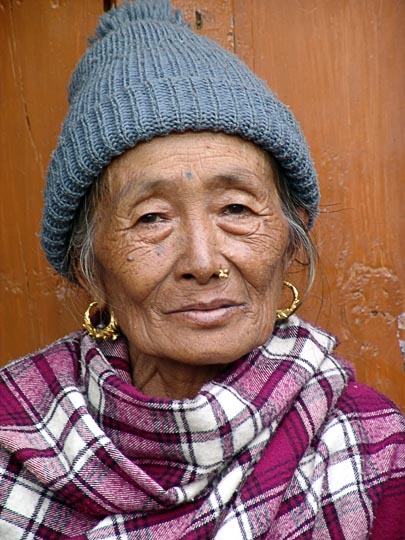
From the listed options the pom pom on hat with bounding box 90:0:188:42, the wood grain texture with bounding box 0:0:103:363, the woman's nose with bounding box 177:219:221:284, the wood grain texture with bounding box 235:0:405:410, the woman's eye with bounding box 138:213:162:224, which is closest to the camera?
the woman's nose with bounding box 177:219:221:284

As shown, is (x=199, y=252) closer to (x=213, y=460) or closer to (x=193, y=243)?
(x=193, y=243)

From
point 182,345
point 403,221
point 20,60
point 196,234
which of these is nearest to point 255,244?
point 196,234

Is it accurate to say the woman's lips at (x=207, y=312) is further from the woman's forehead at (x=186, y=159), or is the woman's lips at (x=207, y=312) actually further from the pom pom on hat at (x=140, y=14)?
the pom pom on hat at (x=140, y=14)

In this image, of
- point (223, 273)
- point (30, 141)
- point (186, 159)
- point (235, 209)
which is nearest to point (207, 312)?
point (223, 273)

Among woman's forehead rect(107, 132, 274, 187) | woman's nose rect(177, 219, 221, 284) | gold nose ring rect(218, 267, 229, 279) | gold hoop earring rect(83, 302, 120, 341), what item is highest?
woman's forehead rect(107, 132, 274, 187)

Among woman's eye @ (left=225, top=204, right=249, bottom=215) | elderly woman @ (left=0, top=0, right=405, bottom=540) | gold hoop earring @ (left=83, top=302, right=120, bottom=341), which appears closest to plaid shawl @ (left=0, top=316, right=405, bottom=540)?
elderly woman @ (left=0, top=0, right=405, bottom=540)

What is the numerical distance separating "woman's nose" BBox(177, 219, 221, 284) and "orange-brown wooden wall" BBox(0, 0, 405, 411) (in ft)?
2.50

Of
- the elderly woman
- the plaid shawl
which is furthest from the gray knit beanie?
the plaid shawl

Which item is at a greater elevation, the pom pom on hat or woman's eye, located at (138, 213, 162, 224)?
the pom pom on hat

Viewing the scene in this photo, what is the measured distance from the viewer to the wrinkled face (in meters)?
1.94

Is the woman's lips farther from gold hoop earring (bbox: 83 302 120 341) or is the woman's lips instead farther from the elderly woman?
gold hoop earring (bbox: 83 302 120 341)

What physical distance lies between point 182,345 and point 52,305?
962mm

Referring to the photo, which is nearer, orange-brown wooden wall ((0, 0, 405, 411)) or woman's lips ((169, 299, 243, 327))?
woman's lips ((169, 299, 243, 327))

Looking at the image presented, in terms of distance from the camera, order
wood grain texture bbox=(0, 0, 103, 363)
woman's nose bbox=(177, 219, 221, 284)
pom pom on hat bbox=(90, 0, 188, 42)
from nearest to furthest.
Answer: woman's nose bbox=(177, 219, 221, 284), pom pom on hat bbox=(90, 0, 188, 42), wood grain texture bbox=(0, 0, 103, 363)
